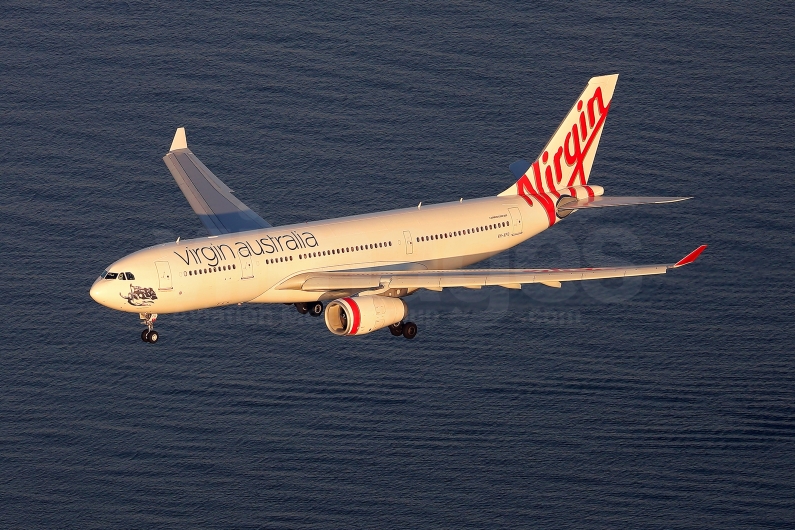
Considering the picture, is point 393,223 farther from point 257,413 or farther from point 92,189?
point 92,189

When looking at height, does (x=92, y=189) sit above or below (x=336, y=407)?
above

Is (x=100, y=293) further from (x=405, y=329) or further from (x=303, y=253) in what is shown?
(x=405, y=329)

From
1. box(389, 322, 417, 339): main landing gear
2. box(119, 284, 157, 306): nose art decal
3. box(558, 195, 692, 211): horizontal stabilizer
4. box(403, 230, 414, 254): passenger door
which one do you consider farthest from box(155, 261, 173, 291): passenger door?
box(558, 195, 692, 211): horizontal stabilizer

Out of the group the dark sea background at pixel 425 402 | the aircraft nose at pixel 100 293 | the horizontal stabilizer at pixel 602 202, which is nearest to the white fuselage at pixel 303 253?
the aircraft nose at pixel 100 293

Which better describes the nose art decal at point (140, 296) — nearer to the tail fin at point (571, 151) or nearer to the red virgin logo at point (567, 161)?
the tail fin at point (571, 151)

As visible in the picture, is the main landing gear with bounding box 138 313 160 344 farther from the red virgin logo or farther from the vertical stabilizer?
the red virgin logo

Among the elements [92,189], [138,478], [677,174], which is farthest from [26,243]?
[677,174]
